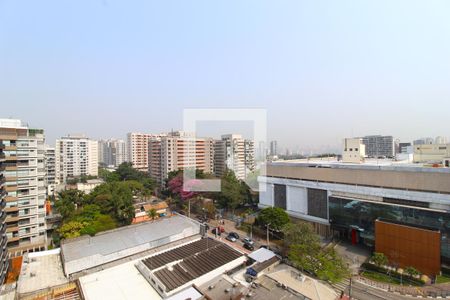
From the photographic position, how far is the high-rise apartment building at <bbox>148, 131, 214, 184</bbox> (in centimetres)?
2586

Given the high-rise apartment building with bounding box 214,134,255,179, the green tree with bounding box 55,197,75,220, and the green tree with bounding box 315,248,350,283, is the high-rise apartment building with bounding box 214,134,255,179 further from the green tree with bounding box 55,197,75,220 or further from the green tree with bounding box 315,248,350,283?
the green tree with bounding box 315,248,350,283

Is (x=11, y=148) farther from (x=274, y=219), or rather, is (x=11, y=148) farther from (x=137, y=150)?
(x=137, y=150)

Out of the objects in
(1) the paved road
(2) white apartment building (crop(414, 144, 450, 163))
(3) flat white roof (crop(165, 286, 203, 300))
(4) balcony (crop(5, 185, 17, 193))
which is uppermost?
(2) white apartment building (crop(414, 144, 450, 163))

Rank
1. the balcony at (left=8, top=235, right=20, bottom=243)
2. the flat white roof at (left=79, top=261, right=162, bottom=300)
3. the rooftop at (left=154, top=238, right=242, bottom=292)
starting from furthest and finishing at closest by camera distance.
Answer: the balcony at (left=8, top=235, right=20, bottom=243) → the rooftop at (left=154, top=238, right=242, bottom=292) → the flat white roof at (left=79, top=261, right=162, bottom=300)

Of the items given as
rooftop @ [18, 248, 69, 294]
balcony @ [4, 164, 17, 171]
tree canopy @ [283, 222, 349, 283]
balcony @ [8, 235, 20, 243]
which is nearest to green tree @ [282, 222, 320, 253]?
tree canopy @ [283, 222, 349, 283]

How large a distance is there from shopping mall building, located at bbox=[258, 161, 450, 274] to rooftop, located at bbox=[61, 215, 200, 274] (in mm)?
6988

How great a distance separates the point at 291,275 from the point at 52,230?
15413 millimetres

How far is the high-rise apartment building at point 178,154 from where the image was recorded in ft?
84.8

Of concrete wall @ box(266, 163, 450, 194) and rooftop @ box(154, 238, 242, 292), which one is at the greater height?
concrete wall @ box(266, 163, 450, 194)

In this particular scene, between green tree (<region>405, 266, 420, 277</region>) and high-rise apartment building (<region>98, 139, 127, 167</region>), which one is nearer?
green tree (<region>405, 266, 420, 277</region>)

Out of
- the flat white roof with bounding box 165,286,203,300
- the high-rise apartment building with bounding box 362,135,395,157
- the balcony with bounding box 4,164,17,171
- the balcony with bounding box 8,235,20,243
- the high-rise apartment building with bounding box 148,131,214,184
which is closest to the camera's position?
the flat white roof with bounding box 165,286,203,300

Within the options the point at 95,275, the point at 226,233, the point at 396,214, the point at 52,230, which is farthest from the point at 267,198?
the point at 52,230

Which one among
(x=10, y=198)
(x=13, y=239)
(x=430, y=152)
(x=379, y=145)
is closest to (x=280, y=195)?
(x=430, y=152)

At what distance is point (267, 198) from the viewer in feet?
56.0
